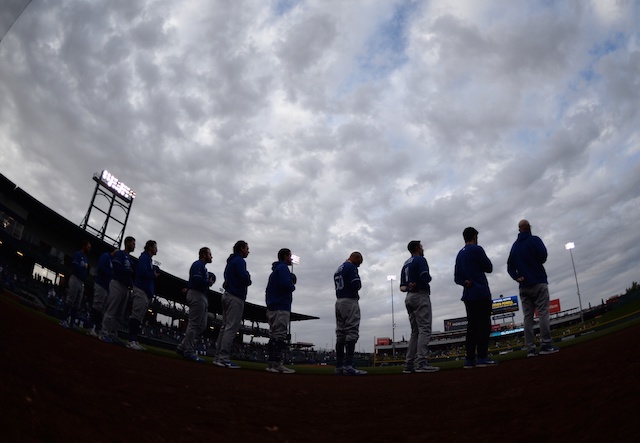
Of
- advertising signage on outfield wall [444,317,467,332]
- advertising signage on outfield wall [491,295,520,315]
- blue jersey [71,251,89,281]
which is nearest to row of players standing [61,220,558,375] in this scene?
blue jersey [71,251,89,281]

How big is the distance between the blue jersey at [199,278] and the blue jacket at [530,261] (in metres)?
5.79

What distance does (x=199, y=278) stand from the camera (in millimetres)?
7164

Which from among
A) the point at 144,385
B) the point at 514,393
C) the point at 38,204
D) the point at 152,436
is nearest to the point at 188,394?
the point at 144,385

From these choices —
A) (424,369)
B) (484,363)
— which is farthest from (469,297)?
(424,369)

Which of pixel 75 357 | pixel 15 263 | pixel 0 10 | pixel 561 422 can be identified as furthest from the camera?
pixel 15 263

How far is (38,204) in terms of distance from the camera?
2619cm

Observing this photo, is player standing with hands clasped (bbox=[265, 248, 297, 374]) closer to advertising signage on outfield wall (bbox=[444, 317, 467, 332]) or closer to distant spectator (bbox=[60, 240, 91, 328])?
distant spectator (bbox=[60, 240, 91, 328])

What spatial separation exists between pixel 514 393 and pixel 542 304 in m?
4.01

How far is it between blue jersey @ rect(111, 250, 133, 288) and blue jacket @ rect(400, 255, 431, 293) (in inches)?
227

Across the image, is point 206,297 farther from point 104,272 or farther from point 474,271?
point 474,271

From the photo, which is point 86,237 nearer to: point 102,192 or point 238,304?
point 102,192

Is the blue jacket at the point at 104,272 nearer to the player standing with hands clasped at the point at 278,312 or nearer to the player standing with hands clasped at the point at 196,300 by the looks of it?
the player standing with hands clasped at the point at 196,300

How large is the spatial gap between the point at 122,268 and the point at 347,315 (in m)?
4.88

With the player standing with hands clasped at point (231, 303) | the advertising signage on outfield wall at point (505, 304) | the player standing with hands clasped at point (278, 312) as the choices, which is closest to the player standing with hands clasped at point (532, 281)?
the player standing with hands clasped at point (278, 312)
